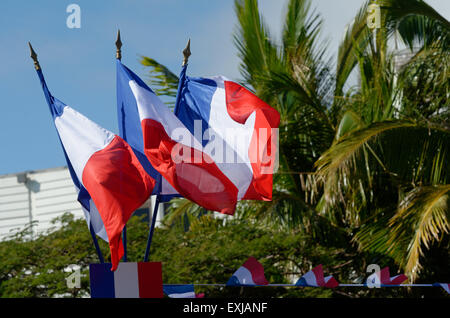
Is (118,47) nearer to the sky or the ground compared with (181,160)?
nearer to the sky

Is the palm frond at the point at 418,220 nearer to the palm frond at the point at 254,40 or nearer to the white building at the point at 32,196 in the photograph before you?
the palm frond at the point at 254,40

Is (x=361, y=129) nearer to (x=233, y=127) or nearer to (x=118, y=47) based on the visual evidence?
(x=233, y=127)

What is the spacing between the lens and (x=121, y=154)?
7.57m

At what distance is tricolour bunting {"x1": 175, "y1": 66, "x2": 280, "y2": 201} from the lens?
8.30m

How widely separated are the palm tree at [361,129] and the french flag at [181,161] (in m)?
3.84

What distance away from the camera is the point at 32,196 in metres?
23.3

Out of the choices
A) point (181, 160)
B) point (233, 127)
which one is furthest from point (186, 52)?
point (181, 160)

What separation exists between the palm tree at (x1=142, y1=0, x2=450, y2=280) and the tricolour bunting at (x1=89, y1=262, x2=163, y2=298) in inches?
190

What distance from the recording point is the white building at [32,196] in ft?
74.7

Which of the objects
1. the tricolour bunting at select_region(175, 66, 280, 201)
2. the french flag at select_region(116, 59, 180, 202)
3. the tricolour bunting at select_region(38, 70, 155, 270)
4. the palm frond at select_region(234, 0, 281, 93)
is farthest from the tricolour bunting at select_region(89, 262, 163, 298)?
the palm frond at select_region(234, 0, 281, 93)

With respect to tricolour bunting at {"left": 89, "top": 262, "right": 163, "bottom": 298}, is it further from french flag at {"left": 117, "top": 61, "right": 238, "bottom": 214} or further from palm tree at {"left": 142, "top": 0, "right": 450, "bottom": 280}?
palm tree at {"left": 142, "top": 0, "right": 450, "bottom": 280}

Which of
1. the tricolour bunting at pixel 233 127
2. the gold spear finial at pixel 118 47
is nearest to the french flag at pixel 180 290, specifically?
the tricolour bunting at pixel 233 127

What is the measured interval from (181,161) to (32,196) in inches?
655
